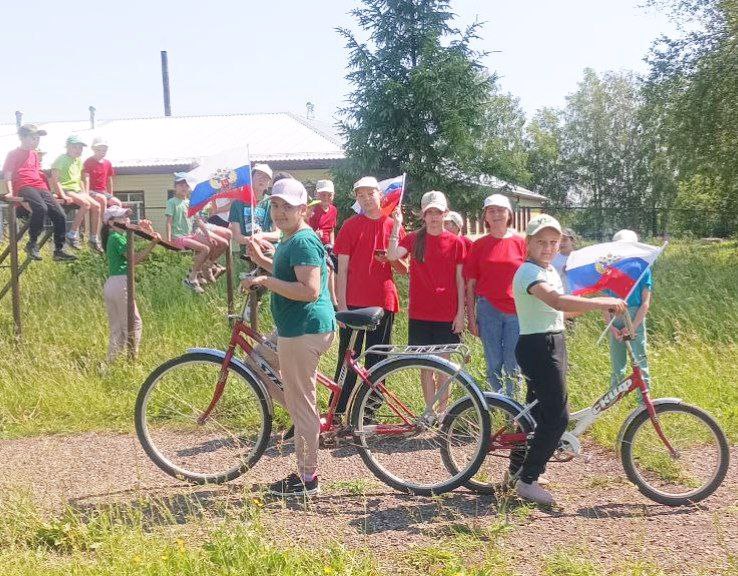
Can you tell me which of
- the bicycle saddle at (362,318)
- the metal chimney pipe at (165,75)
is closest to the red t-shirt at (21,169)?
the bicycle saddle at (362,318)

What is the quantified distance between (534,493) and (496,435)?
42cm

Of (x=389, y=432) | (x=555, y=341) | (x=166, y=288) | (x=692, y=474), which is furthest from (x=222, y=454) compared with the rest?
(x=166, y=288)

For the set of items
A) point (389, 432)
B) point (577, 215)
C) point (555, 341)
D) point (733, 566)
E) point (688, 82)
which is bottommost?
point (733, 566)

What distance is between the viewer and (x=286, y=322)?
15.9ft

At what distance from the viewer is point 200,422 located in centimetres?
568

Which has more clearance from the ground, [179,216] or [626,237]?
[179,216]

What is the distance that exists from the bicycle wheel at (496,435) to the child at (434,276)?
1.17 metres

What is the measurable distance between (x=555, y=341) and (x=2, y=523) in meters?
A: 3.21

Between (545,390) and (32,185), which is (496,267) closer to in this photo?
(545,390)

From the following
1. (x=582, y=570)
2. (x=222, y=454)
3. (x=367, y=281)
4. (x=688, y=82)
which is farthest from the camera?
(x=688, y=82)

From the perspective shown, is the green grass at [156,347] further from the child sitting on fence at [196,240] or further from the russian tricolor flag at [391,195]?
the russian tricolor flag at [391,195]

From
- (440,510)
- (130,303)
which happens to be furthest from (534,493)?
(130,303)

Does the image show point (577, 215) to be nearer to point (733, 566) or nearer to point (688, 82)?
point (688, 82)

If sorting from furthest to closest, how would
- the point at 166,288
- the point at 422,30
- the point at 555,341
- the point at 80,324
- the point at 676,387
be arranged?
1. the point at 422,30
2. the point at 166,288
3. the point at 80,324
4. the point at 676,387
5. the point at 555,341
